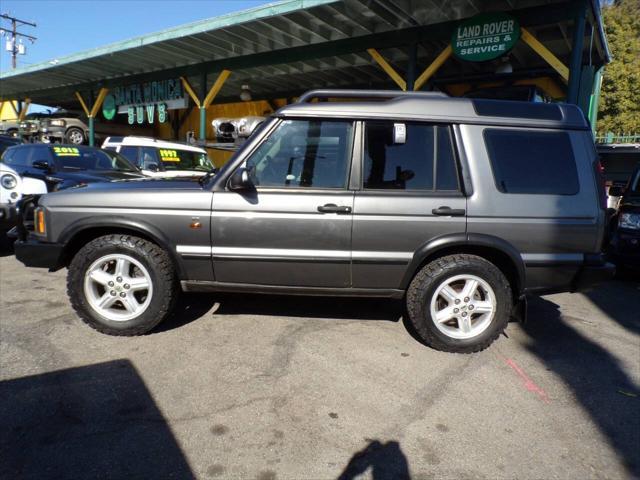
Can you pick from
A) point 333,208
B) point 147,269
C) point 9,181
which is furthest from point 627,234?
point 9,181

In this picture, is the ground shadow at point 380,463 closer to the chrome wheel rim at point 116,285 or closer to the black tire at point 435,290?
the black tire at point 435,290

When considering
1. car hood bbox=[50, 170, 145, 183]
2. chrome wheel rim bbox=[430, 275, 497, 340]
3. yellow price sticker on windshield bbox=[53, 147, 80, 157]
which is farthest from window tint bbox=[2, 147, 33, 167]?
chrome wheel rim bbox=[430, 275, 497, 340]

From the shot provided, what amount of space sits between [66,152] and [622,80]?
23731mm

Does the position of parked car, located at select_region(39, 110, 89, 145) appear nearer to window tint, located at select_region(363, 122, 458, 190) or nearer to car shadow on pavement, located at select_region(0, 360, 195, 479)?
car shadow on pavement, located at select_region(0, 360, 195, 479)

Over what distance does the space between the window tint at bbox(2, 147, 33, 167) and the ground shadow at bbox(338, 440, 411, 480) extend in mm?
7633

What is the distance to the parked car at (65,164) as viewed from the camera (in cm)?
667

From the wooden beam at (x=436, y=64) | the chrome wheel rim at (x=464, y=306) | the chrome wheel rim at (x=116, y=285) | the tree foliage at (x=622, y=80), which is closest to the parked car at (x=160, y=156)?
the wooden beam at (x=436, y=64)

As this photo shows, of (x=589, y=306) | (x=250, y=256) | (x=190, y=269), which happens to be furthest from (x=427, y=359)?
(x=589, y=306)

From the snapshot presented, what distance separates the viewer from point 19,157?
25.4ft

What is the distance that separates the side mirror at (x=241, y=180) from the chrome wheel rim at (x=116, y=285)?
100cm

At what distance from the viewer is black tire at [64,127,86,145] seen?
17319 millimetres

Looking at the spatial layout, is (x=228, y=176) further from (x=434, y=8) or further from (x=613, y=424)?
(x=434, y=8)

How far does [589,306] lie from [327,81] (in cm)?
1221

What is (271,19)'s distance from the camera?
31.3 feet
